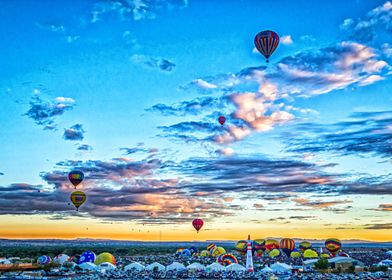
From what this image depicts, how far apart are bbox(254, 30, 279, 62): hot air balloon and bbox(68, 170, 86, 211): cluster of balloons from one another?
27.5 metres

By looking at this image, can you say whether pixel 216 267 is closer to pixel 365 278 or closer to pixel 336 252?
A: pixel 365 278

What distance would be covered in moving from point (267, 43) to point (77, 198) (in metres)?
31.7

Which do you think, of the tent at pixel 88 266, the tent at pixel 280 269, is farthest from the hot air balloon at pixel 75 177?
the tent at pixel 280 269

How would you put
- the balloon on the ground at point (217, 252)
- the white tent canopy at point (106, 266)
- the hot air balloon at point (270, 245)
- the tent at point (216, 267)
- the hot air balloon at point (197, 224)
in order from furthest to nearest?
1. the balloon on the ground at point (217, 252)
2. the hot air balloon at point (270, 245)
3. the hot air balloon at point (197, 224)
4. the white tent canopy at point (106, 266)
5. the tent at point (216, 267)

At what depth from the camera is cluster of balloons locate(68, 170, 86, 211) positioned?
2314 inches

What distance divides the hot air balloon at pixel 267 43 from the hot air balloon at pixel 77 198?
3034 cm

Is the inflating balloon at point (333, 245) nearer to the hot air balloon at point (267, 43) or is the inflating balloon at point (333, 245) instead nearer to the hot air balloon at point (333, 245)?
the hot air balloon at point (333, 245)

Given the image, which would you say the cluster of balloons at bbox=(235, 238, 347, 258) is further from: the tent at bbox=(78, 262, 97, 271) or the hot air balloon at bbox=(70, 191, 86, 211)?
the hot air balloon at bbox=(70, 191, 86, 211)

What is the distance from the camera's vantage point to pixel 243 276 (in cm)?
5475

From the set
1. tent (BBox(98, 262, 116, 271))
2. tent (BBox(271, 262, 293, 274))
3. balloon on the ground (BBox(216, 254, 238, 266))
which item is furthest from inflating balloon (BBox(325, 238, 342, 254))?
tent (BBox(98, 262, 116, 271))

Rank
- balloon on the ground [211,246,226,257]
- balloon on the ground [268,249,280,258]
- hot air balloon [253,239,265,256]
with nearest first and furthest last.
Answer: balloon on the ground [268,249,280,258] < hot air balloon [253,239,265,256] < balloon on the ground [211,246,226,257]

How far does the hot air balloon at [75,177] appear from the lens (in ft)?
193

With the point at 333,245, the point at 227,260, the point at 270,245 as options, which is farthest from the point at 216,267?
the point at 270,245

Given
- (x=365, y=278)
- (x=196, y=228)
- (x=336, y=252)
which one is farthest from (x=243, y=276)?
(x=336, y=252)
